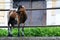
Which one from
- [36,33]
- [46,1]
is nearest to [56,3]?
[46,1]

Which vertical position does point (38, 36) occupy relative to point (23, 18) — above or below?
below

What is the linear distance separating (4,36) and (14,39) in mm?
368

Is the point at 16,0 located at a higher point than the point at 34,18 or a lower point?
higher

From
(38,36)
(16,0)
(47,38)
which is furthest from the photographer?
(16,0)

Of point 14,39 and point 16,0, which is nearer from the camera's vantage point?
point 14,39

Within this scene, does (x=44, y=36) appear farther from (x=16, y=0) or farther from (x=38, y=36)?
(x=16, y=0)

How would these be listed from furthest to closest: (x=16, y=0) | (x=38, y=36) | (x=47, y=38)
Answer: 1. (x=16, y=0)
2. (x=38, y=36)
3. (x=47, y=38)

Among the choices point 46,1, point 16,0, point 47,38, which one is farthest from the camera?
point 46,1

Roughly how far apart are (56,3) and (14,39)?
4412mm

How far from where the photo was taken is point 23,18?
5.52 meters

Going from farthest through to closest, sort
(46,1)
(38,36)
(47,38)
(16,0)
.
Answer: (46,1) → (16,0) → (38,36) → (47,38)

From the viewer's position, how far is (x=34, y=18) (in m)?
9.38

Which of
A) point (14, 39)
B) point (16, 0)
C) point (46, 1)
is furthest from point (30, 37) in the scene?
point (46, 1)

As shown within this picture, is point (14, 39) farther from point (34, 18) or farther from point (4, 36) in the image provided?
point (34, 18)
